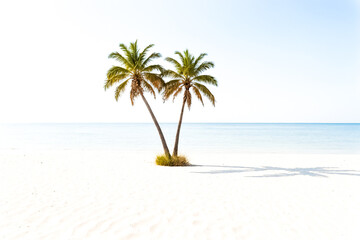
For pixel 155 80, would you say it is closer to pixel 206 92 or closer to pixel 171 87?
pixel 171 87

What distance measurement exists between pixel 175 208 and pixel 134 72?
10.3 metres

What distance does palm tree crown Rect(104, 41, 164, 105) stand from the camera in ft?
46.9

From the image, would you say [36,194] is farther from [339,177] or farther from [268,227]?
[339,177]

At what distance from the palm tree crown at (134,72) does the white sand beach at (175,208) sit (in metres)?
6.58

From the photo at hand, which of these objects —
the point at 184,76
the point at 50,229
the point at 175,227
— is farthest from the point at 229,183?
the point at 184,76

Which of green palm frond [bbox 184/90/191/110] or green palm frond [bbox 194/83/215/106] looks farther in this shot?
green palm frond [bbox 194/83/215/106]

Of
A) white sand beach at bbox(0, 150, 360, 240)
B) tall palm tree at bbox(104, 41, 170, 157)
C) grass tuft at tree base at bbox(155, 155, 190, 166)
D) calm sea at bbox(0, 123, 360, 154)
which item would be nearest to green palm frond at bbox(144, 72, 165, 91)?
tall palm tree at bbox(104, 41, 170, 157)

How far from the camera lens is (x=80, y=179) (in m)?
9.40

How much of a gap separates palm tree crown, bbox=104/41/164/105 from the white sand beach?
6575mm

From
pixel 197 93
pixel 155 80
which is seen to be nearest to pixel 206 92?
pixel 197 93

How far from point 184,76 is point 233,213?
34.8ft

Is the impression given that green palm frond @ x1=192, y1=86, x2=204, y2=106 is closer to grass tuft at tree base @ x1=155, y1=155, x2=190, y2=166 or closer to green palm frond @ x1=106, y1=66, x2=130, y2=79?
grass tuft at tree base @ x1=155, y1=155, x2=190, y2=166

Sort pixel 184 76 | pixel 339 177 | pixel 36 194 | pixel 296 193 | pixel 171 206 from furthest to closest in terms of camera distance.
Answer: pixel 184 76 < pixel 339 177 < pixel 296 193 < pixel 36 194 < pixel 171 206

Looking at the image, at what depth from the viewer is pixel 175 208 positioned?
19.6 ft
